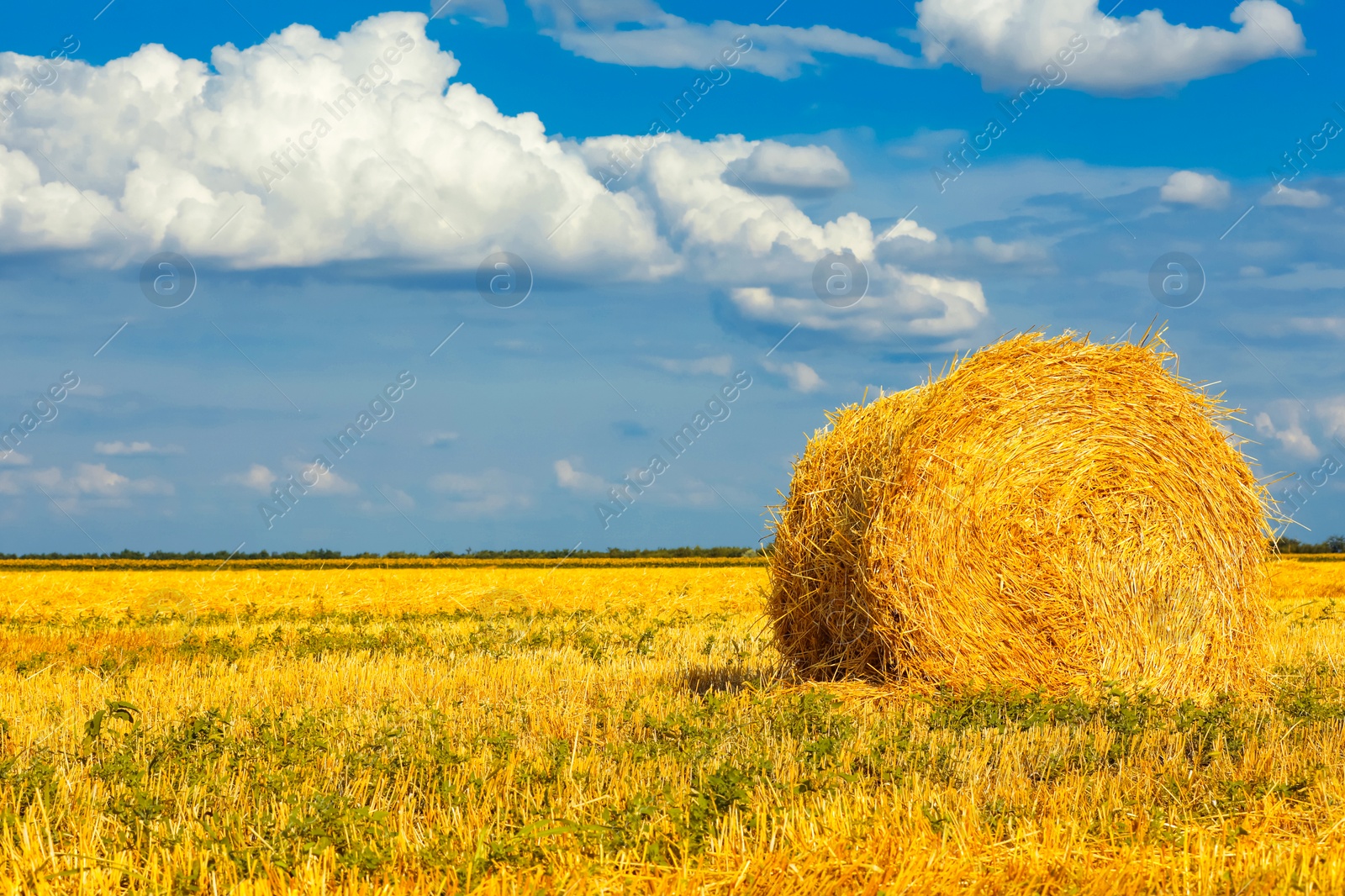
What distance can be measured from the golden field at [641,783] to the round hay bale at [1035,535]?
1.52 ft

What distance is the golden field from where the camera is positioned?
4.41 metres

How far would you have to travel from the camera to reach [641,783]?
5777 mm

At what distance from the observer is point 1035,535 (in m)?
8.70

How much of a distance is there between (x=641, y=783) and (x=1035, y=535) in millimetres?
4374

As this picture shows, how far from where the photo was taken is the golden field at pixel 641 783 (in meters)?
4.41

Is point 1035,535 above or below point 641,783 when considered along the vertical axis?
above

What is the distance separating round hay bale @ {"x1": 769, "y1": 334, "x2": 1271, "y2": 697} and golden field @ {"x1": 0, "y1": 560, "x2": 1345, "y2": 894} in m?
0.46

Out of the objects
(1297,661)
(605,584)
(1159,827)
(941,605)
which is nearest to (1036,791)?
(1159,827)

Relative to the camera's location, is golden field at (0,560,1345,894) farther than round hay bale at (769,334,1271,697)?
No

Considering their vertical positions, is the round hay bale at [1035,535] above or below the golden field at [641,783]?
above

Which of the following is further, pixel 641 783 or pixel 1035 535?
pixel 1035 535

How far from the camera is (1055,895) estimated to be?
427 centimetres

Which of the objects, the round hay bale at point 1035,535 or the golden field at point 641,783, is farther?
the round hay bale at point 1035,535

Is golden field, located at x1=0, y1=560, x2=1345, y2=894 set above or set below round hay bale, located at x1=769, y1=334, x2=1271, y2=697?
below
